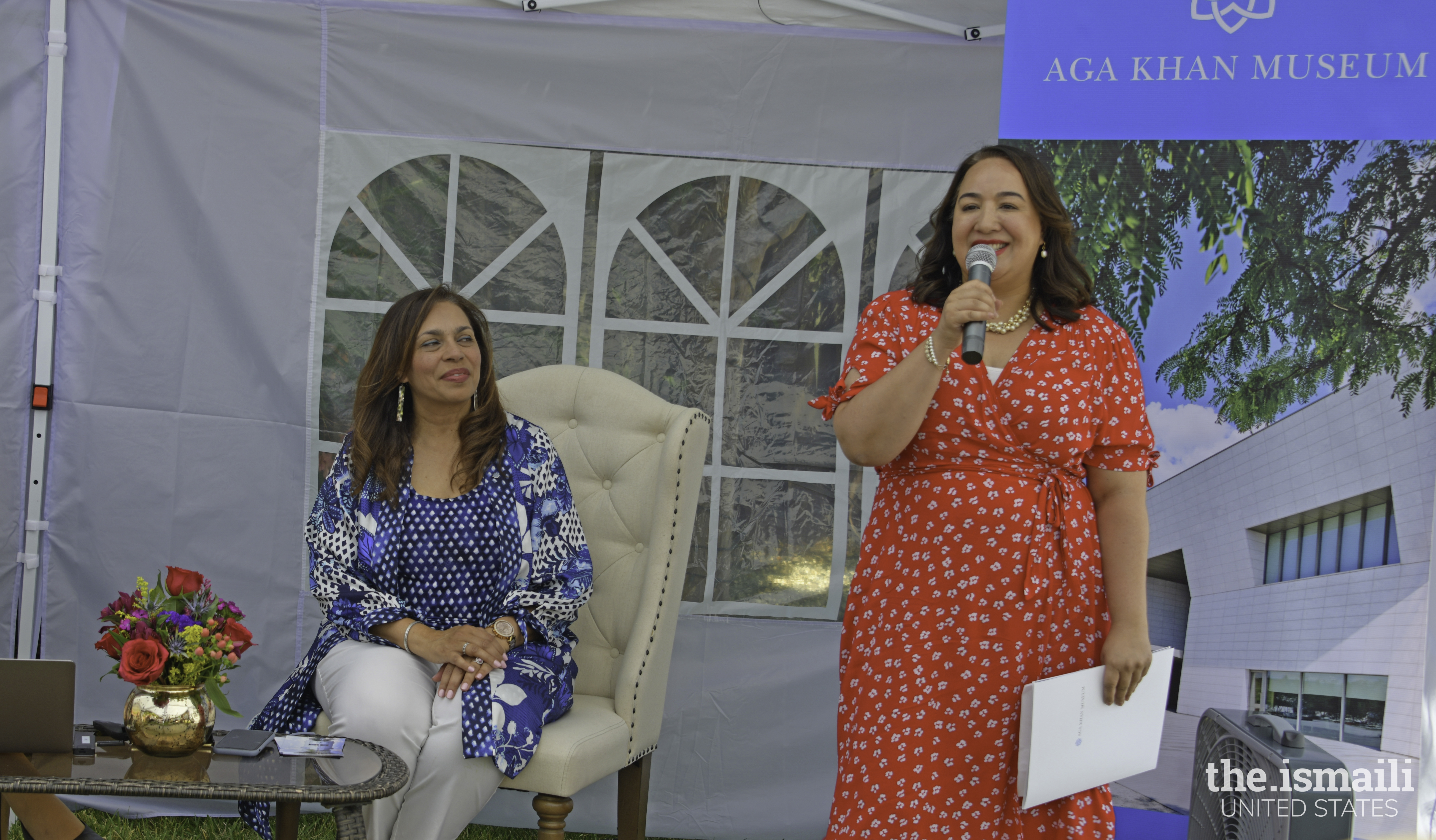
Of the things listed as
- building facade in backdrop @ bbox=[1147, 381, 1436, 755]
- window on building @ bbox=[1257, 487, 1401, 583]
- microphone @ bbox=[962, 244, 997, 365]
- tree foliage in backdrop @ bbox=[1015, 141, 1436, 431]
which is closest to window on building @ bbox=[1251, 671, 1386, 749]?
building facade in backdrop @ bbox=[1147, 381, 1436, 755]

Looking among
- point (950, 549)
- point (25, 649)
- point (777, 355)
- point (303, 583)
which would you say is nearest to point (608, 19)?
point (777, 355)

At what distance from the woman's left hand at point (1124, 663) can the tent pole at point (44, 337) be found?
283cm

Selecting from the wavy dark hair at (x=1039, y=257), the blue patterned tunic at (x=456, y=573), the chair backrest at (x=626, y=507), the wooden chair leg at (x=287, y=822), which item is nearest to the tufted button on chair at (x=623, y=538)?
the chair backrest at (x=626, y=507)

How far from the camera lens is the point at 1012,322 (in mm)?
1927

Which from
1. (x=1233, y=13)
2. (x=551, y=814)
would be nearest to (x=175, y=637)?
(x=551, y=814)

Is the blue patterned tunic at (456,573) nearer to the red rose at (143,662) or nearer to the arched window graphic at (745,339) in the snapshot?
the red rose at (143,662)

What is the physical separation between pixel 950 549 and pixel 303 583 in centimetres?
212

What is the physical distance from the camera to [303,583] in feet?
10.8

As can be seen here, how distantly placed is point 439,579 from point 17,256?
5.53 feet

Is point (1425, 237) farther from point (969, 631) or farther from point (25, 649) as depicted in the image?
point (25, 649)

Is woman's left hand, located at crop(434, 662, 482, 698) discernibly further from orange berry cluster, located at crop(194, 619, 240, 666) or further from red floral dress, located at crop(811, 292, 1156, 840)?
red floral dress, located at crop(811, 292, 1156, 840)

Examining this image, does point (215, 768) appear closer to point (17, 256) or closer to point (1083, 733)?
point (1083, 733)

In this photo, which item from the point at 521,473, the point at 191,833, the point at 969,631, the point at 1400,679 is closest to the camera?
the point at 969,631

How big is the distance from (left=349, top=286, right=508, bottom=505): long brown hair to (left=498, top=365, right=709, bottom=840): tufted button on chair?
0.76 ft
